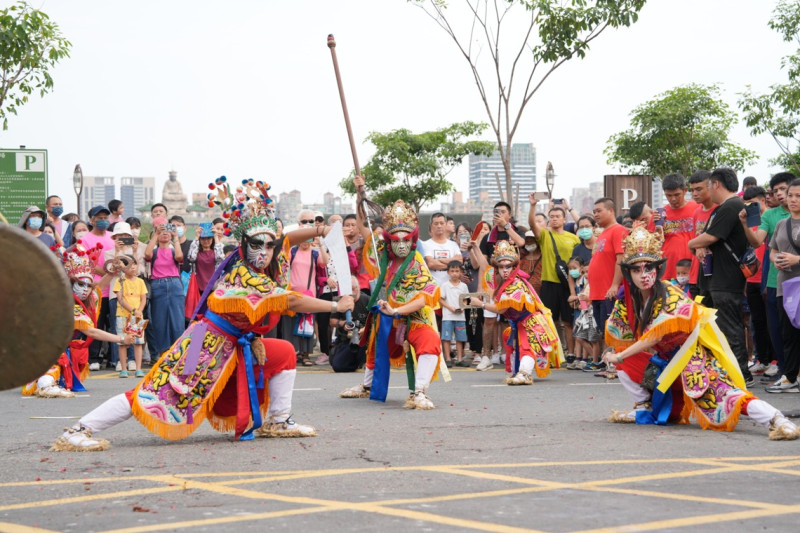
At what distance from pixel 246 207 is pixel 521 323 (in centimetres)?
519

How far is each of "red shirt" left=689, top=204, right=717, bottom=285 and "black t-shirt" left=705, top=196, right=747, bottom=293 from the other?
0.70 feet

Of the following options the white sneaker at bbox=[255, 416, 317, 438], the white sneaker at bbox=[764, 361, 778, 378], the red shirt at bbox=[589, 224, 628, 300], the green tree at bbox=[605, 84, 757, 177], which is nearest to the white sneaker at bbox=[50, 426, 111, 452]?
the white sneaker at bbox=[255, 416, 317, 438]

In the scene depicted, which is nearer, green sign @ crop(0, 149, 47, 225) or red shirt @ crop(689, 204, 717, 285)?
red shirt @ crop(689, 204, 717, 285)

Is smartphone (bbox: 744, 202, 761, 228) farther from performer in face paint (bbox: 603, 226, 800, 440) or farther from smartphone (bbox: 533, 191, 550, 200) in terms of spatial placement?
performer in face paint (bbox: 603, 226, 800, 440)

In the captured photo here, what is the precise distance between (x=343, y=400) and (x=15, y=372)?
6.46 meters

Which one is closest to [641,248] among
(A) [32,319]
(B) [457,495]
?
(B) [457,495]

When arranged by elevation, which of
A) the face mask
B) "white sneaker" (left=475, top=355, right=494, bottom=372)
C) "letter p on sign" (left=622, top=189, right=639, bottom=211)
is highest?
"letter p on sign" (left=622, top=189, right=639, bottom=211)

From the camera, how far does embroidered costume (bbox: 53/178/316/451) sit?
792 cm

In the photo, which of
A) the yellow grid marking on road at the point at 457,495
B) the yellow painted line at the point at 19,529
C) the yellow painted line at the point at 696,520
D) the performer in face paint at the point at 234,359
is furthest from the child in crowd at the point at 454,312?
the yellow painted line at the point at 19,529

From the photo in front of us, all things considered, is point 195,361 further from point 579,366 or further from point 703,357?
point 579,366

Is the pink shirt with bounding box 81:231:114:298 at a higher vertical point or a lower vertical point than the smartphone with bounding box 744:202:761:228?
lower

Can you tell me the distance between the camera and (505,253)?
42.9 ft

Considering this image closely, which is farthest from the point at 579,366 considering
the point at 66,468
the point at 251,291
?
the point at 66,468

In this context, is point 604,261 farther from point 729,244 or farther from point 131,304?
point 131,304
